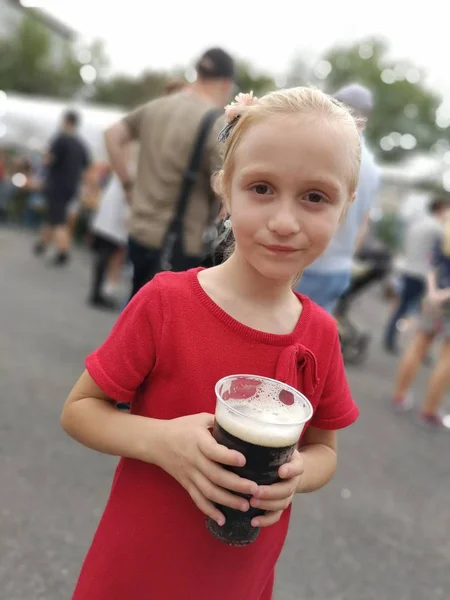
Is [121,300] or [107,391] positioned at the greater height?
[107,391]

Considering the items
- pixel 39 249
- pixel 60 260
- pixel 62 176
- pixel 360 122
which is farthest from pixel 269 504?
pixel 39 249

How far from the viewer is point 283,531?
1287mm

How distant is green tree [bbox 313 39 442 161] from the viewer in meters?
44.3

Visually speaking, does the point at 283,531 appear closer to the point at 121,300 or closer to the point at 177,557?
the point at 177,557

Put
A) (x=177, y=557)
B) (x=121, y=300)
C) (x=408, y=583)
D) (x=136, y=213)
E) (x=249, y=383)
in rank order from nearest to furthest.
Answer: (x=249, y=383) < (x=177, y=557) < (x=408, y=583) < (x=136, y=213) < (x=121, y=300)

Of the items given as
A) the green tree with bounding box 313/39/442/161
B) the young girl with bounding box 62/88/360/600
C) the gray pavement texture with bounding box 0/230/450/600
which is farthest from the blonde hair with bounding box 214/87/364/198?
the green tree with bounding box 313/39/442/161

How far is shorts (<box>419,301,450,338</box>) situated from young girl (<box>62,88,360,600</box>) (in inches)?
151

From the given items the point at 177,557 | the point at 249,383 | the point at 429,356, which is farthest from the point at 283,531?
the point at 429,356

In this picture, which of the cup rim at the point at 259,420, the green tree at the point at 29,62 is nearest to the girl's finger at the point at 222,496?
the cup rim at the point at 259,420

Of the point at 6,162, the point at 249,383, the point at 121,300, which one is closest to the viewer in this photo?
the point at 249,383

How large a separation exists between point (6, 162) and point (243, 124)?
45.0 ft

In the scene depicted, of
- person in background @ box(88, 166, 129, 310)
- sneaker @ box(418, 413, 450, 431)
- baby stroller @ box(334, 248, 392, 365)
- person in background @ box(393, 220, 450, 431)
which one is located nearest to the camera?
person in background @ box(393, 220, 450, 431)

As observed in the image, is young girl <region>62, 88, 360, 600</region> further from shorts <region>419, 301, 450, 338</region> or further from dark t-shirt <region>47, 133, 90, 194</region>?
dark t-shirt <region>47, 133, 90, 194</region>

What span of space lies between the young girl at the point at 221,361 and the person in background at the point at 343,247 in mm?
2017
